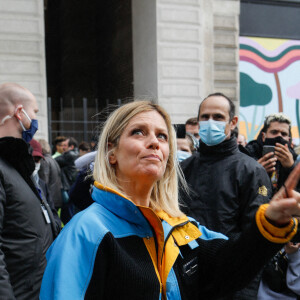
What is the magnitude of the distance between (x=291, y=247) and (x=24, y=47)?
7384 mm

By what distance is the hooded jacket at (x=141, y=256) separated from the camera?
1.55m

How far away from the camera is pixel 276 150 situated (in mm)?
4066

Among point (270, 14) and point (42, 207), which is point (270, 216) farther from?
point (270, 14)

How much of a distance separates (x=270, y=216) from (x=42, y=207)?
5.49 ft

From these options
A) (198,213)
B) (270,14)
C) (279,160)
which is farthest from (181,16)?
(198,213)

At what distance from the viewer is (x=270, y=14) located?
11375 mm

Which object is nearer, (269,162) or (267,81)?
(269,162)

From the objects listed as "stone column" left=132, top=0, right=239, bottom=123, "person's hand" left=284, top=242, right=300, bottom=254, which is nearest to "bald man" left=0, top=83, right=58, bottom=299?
"person's hand" left=284, top=242, right=300, bottom=254

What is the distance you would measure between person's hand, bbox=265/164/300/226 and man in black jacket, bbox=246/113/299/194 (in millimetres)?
2475

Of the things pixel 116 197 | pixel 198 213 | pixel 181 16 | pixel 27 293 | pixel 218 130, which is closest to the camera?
pixel 116 197

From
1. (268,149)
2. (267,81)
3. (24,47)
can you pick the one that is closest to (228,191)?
(268,149)

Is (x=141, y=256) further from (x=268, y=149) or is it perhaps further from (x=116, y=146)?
(x=268, y=149)

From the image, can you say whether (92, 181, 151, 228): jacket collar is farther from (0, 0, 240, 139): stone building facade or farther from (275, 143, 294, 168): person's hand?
(0, 0, 240, 139): stone building facade

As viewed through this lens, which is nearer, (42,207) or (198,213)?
(42,207)
